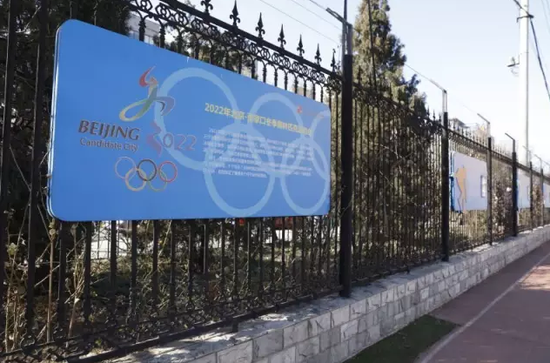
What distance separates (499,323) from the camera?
6492mm

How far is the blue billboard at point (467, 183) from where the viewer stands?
845 centimetres

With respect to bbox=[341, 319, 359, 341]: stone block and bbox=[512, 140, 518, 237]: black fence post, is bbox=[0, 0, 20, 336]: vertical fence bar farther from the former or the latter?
bbox=[512, 140, 518, 237]: black fence post

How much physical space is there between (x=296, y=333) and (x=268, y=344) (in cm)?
39

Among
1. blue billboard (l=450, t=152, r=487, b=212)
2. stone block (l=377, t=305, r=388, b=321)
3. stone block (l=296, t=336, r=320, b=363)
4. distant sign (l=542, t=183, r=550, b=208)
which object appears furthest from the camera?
distant sign (l=542, t=183, r=550, b=208)

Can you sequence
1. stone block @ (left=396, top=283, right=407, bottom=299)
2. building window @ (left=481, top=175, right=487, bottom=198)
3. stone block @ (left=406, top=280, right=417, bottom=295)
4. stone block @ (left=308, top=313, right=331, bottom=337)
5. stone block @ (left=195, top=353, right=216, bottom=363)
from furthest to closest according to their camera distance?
building window @ (left=481, top=175, right=487, bottom=198) → stone block @ (left=406, top=280, right=417, bottom=295) → stone block @ (left=396, top=283, right=407, bottom=299) → stone block @ (left=308, top=313, right=331, bottom=337) → stone block @ (left=195, top=353, right=216, bottom=363)

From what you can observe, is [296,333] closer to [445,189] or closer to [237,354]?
[237,354]

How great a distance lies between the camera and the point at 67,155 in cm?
243

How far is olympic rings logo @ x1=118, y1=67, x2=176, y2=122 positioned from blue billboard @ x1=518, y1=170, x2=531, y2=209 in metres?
14.8

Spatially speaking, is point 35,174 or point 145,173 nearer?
point 35,174

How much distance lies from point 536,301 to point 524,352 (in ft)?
10.4

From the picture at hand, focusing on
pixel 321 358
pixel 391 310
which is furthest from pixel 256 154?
pixel 391 310

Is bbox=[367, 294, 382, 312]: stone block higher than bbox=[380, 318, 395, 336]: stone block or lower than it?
higher

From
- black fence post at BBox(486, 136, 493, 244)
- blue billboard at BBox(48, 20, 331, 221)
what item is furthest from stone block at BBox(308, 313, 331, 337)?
black fence post at BBox(486, 136, 493, 244)

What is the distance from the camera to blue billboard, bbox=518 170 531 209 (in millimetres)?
15330
